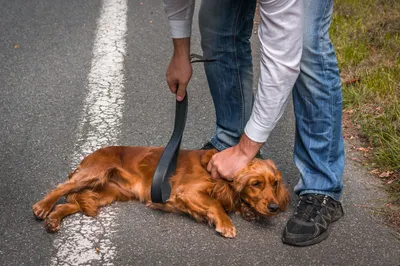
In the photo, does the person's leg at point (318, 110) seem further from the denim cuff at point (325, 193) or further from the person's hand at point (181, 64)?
the person's hand at point (181, 64)

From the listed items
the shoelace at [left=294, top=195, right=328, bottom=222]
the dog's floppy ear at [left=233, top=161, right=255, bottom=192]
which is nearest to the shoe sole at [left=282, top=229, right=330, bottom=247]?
the shoelace at [left=294, top=195, right=328, bottom=222]

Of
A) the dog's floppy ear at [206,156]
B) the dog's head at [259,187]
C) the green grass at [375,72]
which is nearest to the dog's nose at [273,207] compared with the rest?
the dog's head at [259,187]

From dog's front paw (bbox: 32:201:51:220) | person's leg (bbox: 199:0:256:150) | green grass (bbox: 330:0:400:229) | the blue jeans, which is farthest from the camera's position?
green grass (bbox: 330:0:400:229)

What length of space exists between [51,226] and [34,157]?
874 mm

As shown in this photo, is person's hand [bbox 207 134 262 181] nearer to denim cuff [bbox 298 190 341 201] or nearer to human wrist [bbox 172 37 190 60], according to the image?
denim cuff [bbox 298 190 341 201]

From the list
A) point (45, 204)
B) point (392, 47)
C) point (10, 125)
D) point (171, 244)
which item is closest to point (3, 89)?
point (10, 125)

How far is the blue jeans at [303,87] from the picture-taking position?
11.3ft

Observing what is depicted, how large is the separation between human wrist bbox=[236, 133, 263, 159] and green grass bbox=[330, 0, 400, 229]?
882 millimetres

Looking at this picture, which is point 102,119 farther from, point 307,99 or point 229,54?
point 307,99

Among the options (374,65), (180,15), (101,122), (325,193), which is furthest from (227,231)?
(374,65)

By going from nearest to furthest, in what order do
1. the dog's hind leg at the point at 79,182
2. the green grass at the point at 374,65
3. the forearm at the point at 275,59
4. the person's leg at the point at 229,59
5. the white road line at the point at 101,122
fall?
the forearm at the point at 275,59, the white road line at the point at 101,122, the dog's hind leg at the point at 79,182, the person's leg at the point at 229,59, the green grass at the point at 374,65

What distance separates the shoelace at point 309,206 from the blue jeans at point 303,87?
41 millimetres

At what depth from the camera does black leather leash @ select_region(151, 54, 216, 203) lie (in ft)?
12.1

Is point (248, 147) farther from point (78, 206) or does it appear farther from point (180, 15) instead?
point (78, 206)
